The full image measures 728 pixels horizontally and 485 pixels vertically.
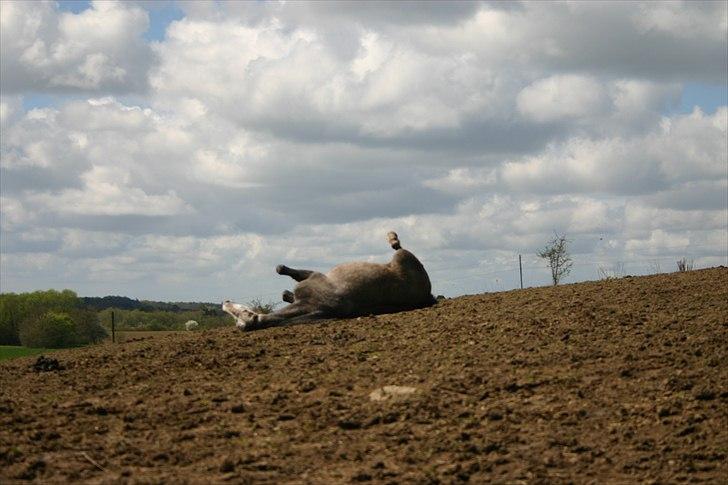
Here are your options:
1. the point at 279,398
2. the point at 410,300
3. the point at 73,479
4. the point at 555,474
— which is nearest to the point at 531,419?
the point at 555,474

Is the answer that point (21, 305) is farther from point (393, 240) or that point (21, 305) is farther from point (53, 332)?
point (393, 240)

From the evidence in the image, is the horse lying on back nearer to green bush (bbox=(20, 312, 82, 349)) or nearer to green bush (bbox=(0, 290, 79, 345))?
green bush (bbox=(20, 312, 82, 349))

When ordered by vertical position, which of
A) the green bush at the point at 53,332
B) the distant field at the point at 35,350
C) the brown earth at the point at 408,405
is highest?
the green bush at the point at 53,332

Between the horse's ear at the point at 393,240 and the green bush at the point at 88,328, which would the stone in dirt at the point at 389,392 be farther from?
the green bush at the point at 88,328

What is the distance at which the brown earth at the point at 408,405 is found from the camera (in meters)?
7.79

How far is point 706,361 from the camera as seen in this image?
9.89 m

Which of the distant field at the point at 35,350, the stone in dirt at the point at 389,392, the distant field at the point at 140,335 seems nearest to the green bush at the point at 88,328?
the distant field at the point at 140,335

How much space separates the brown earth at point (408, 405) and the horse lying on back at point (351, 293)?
3.69 feet

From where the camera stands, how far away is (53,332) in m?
28.4

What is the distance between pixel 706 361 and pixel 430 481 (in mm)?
3770

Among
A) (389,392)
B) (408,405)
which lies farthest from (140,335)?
(408,405)

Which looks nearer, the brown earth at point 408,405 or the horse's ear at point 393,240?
the brown earth at point 408,405

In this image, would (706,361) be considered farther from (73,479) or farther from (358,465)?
(73,479)

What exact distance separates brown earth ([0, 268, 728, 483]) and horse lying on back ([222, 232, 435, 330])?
3.69ft
